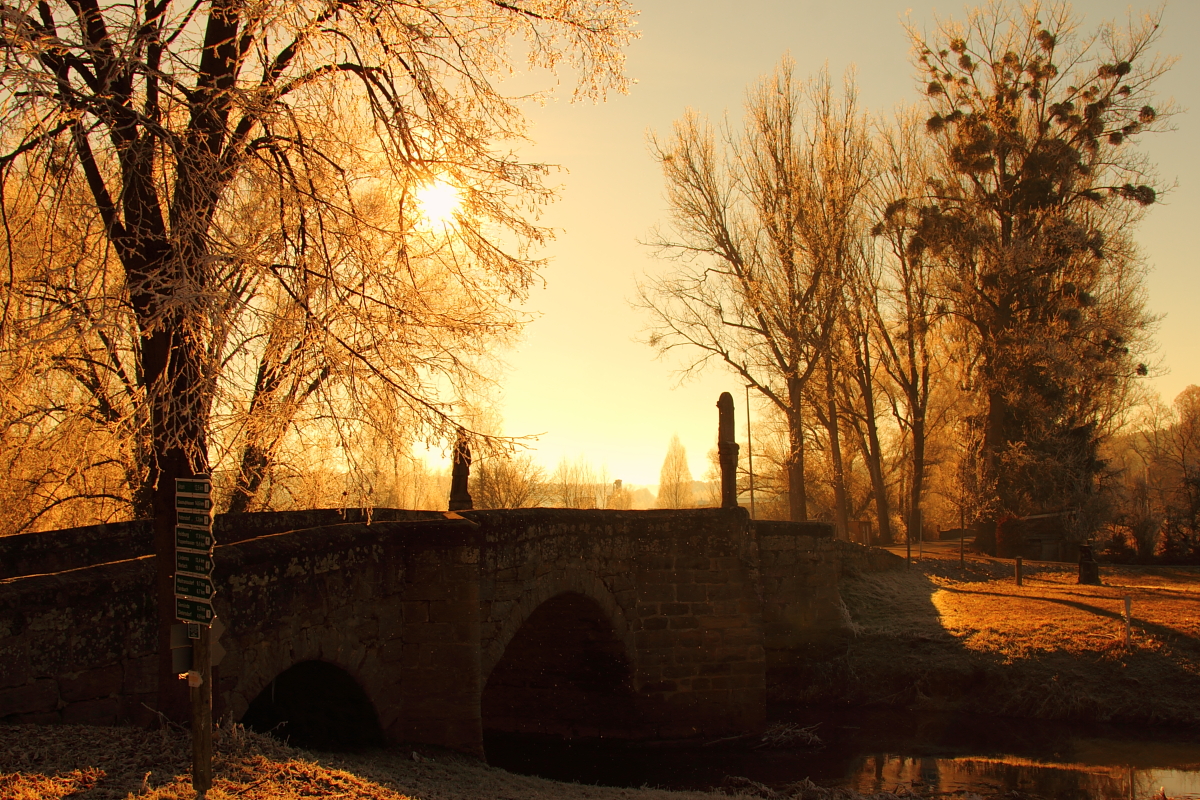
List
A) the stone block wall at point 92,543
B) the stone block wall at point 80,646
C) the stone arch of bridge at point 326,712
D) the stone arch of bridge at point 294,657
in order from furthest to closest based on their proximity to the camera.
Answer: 1. the stone arch of bridge at point 326,712
2. the stone block wall at point 92,543
3. the stone arch of bridge at point 294,657
4. the stone block wall at point 80,646

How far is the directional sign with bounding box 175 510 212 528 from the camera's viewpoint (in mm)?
5016

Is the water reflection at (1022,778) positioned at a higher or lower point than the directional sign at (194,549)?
lower

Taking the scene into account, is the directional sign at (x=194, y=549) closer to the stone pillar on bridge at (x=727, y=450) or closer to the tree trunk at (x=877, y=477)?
the stone pillar on bridge at (x=727, y=450)

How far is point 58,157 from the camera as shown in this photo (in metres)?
5.25

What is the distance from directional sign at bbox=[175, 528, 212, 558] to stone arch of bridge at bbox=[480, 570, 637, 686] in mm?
5174

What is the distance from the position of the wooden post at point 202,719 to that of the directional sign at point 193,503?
68cm

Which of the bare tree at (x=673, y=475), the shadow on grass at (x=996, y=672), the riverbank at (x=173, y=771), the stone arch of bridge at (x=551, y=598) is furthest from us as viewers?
the bare tree at (x=673, y=475)

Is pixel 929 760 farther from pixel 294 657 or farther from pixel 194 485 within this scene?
pixel 194 485

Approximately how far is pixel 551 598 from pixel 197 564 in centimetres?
763

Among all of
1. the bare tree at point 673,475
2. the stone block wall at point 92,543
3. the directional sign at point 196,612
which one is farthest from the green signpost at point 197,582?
the bare tree at point 673,475

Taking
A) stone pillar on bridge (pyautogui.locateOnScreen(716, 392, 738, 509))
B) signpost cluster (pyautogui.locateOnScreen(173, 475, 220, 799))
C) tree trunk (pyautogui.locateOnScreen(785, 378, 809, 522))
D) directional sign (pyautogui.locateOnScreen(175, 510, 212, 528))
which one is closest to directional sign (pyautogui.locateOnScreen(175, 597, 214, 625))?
signpost cluster (pyautogui.locateOnScreen(173, 475, 220, 799))

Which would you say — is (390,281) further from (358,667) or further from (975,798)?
(975,798)

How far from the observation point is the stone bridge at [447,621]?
6008 millimetres

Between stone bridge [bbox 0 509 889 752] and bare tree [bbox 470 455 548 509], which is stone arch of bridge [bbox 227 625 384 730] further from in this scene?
bare tree [bbox 470 455 548 509]
